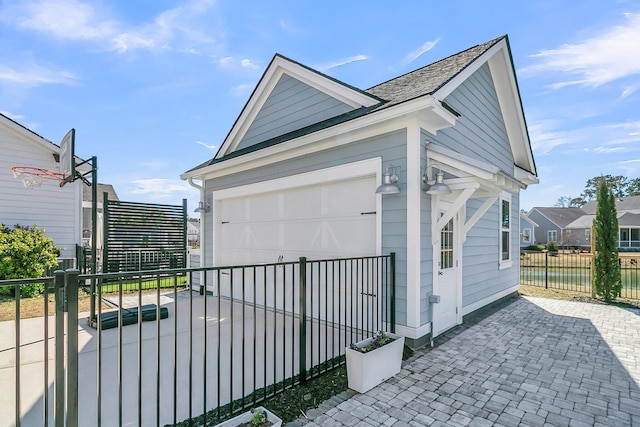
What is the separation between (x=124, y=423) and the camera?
2.34m

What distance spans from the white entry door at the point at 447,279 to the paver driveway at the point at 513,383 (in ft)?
0.76

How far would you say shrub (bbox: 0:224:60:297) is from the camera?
22.6ft

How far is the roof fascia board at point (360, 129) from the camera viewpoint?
3.68m

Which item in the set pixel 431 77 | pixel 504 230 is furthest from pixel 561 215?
pixel 431 77

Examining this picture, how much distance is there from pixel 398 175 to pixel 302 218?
199 cm

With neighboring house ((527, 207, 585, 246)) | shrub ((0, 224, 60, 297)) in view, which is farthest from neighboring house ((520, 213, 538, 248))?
shrub ((0, 224, 60, 297))

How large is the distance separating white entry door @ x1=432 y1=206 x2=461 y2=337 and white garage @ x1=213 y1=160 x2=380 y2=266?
109cm

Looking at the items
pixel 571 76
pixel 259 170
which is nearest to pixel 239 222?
pixel 259 170

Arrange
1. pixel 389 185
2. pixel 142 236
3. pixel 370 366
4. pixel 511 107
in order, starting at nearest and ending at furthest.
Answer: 1. pixel 370 366
2. pixel 389 185
3. pixel 511 107
4. pixel 142 236

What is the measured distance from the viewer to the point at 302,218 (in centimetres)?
533

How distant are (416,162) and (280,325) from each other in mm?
3382

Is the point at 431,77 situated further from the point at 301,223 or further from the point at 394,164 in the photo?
the point at 301,223

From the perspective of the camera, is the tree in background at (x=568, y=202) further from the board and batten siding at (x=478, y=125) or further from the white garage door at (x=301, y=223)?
the white garage door at (x=301, y=223)

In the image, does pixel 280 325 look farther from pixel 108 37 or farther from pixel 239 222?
pixel 108 37
